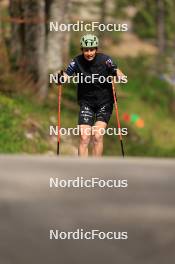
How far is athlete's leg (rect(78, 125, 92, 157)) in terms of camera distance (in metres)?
9.22

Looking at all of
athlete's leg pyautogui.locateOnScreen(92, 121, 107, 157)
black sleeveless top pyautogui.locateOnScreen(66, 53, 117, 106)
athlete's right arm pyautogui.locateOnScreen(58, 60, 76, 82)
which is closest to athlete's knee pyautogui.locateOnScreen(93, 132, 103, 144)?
athlete's leg pyautogui.locateOnScreen(92, 121, 107, 157)

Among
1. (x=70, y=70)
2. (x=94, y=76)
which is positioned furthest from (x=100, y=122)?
(x=70, y=70)

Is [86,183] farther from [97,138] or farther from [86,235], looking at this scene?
[97,138]

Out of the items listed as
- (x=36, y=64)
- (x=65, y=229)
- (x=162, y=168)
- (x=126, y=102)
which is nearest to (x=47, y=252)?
(x=65, y=229)

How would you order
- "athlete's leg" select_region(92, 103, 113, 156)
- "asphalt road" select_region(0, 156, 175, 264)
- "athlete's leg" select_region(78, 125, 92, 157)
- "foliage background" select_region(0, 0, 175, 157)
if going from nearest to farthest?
"asphalt road" select_region(0, 156, 175, 264), "athlete's leg" select_region(78, 125, 92, 157), "athlete's leg" select_region(92, 103, 113, 156), "foliage background" select_region(0, 0, 175, 157)

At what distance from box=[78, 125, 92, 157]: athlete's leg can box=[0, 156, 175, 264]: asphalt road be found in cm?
421

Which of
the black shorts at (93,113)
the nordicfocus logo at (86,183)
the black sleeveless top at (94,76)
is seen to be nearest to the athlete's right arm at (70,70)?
the black sleeveless top at (94,76)

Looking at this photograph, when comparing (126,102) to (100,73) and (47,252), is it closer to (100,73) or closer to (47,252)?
(100,73)

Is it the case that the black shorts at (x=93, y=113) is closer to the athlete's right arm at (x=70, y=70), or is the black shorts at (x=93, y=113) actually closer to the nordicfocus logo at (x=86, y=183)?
the athlete's right arm at (x=70, y=70)

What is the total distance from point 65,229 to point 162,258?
63 centimetres

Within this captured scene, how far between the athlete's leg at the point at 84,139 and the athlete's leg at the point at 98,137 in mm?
84

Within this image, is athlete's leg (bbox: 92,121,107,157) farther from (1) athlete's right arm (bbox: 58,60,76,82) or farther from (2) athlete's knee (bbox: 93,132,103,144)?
(1) athlete's right arm (bbox: 58,60,76,82)

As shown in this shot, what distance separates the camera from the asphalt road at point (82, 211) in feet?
16.0

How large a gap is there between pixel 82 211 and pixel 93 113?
479cm
